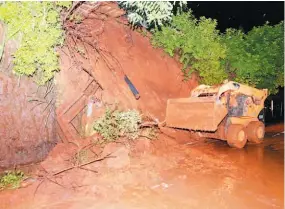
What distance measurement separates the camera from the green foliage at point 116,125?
7.08 meters

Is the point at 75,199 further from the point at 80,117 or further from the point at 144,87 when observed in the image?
the point at 144,87

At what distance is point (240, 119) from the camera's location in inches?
348

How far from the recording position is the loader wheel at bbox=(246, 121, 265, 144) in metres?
9.10

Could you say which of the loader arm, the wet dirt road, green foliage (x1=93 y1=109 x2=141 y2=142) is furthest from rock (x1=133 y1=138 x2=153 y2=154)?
the loader arm

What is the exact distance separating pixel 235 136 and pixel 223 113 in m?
1.07

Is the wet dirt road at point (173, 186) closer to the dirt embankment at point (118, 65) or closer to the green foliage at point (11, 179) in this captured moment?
the green foliage at point (11, 179)

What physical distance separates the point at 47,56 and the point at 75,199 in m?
3.27

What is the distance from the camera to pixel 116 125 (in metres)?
7.18

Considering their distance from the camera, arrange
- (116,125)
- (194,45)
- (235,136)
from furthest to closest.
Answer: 1. (194,45)
2. (235,136)
3. (116,125)

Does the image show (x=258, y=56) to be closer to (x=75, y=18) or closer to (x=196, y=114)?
(x=196, y=114)

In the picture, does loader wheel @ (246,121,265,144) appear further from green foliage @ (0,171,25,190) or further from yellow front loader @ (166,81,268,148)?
green foliage @ (0,171,25,190)

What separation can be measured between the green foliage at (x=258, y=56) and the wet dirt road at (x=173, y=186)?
5.36 meters

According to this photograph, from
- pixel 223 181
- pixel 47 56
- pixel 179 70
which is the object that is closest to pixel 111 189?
pixel 223 181

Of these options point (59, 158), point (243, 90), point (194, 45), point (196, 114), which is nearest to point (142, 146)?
point (196, 114)
